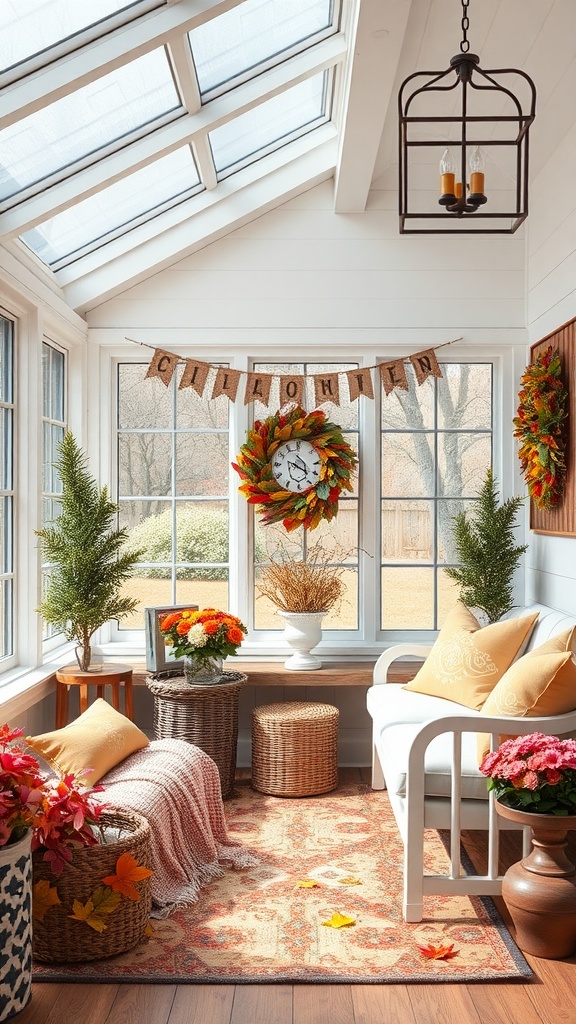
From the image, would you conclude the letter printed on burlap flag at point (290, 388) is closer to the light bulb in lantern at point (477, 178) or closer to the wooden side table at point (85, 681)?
the wooden side table at point (85, 681)

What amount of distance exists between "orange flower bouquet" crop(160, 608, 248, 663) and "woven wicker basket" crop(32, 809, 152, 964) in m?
1.49

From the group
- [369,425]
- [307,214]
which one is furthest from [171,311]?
[369,425]

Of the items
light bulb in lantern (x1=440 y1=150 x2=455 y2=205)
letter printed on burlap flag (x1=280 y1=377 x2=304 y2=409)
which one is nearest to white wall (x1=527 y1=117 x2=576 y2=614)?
letter printed on burlap flag (x1=280 y1=377 x2=304 y2=409)

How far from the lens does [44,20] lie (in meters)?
2.87

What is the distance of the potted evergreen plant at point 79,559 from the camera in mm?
4188

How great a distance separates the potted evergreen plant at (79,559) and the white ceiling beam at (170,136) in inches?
39.9

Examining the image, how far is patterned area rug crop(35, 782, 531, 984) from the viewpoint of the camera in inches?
105

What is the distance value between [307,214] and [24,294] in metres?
1.76

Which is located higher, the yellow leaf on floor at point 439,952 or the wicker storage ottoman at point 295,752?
the wicker storage ottoman at point 295,752

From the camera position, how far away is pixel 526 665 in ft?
10.5

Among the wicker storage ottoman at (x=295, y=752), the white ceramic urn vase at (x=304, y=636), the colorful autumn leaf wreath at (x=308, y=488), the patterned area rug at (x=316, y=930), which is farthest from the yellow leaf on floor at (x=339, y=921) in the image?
the colorful autumn leaf wreath at (x=308, y=488)

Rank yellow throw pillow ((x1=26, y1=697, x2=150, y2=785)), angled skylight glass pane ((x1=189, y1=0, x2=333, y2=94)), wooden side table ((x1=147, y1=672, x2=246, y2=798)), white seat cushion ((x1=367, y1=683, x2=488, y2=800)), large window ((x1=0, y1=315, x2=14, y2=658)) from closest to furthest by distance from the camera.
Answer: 1. white seat cushion ((x1=367, y1=683, x2=488, y2=800))
2. yellow throw pillow ((x1=26, y1=697, x2=150, y2=785))
3. angled skylight glass pane ((x1=189, y1=0, x2=333, y2=94))
4. large window ((x1=0, y1=315, x2=14, y2=658))
5. wooden side table ((x1=147, y1=672, x2=246, y2=798))

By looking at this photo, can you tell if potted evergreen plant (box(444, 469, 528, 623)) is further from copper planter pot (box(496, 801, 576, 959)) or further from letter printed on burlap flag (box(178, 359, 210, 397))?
copper planter pot (box(496, 801, 576, 959))

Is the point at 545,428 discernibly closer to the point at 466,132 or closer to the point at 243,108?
the point at 466,132
